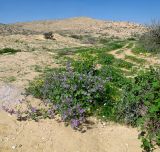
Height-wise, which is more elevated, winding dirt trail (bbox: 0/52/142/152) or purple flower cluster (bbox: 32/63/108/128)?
purple flower cluster (bbox: 32/63/108/128)

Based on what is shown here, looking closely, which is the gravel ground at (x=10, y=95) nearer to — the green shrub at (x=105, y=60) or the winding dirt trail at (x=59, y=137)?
the winding dirt trail at (x=59, y=137)

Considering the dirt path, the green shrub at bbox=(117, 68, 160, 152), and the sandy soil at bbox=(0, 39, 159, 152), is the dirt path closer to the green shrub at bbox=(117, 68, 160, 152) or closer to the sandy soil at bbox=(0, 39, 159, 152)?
the green shrub at bbox=(117, 68, 160, 152)

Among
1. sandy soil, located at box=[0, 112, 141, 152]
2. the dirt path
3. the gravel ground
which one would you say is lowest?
the dirt path

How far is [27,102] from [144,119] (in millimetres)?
2230

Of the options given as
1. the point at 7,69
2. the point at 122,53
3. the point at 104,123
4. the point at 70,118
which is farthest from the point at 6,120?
the point at 122,53

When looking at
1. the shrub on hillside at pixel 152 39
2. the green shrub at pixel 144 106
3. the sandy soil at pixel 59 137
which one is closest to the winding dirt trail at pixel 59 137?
the sandy soil at pixel 59 137

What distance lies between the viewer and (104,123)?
689 centimetres

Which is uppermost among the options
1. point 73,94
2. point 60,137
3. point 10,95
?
point 73,94

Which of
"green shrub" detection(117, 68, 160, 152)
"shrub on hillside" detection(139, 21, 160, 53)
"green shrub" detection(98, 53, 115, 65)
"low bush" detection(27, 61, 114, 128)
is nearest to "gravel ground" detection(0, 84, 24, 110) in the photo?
"low bush" detection(27, 61, 114, 128)

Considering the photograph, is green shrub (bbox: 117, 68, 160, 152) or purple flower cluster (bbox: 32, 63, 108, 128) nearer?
green shrub (bbox: 117, 68, 160, 152)

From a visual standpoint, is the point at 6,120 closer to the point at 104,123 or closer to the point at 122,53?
the point at 104,123

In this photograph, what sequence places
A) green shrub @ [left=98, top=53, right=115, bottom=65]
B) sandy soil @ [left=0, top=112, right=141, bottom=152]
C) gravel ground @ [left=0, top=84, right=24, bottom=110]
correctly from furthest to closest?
green shrub @ [left=98, top=53, right=115, bottom=65], gravel ground @ [left=0, top=84, right=24, bottom=110], sandy soil @ [left=0, top=112, right=141, bottom=152]

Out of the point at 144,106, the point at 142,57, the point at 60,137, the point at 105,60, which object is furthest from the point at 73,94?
the point at 142,57

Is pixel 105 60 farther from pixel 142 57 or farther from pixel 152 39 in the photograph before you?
pixel 152 39
